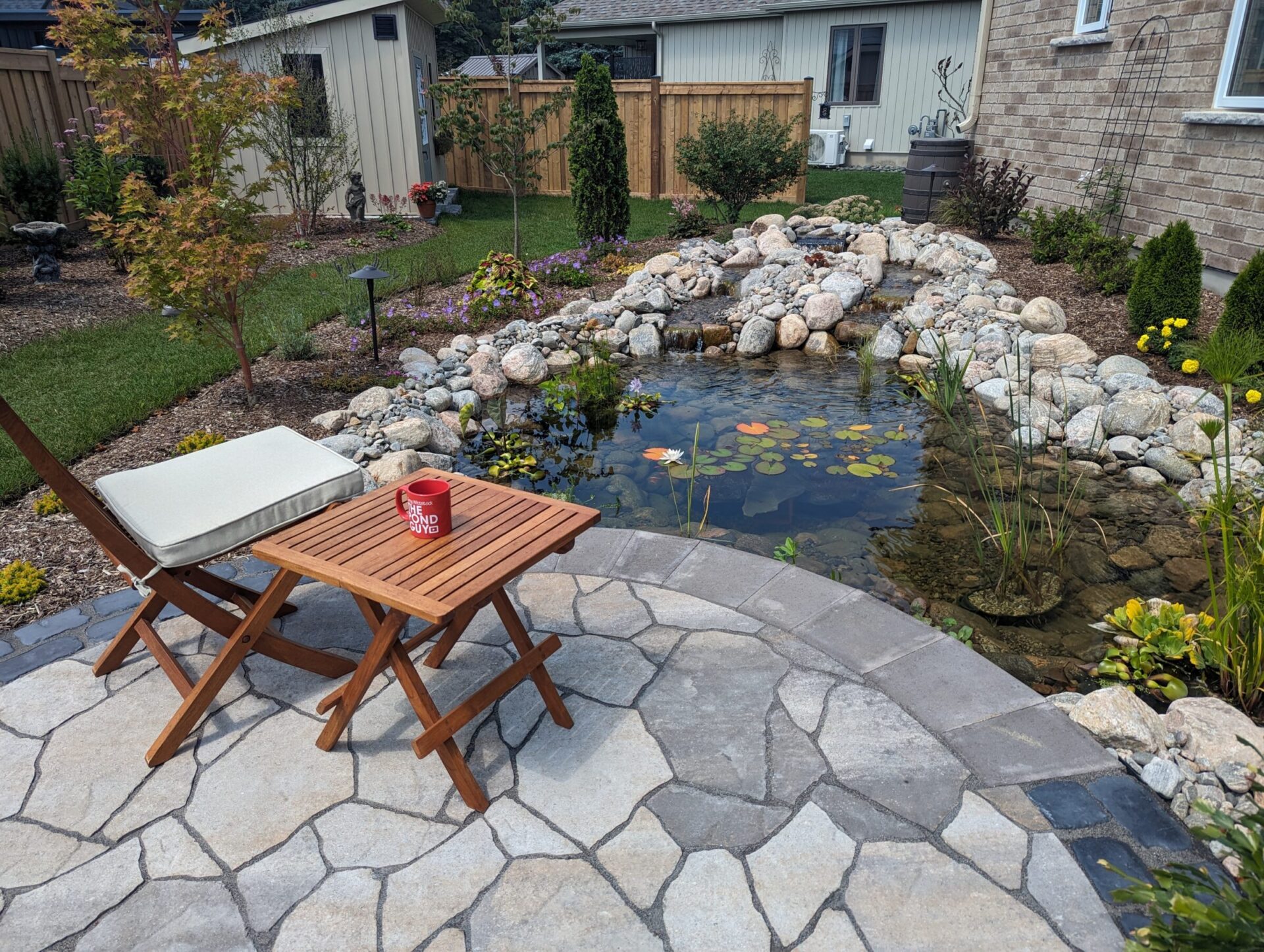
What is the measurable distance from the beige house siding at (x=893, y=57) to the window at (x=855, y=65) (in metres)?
0.12

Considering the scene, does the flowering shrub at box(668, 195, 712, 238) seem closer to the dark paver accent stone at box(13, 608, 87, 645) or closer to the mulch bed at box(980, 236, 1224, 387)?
the mulch bed at box(980, 236, 1224, 387)

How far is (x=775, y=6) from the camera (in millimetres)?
16156

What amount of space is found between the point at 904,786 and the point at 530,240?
30.1 feet

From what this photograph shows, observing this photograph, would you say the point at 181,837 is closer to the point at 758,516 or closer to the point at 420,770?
the point at 420,770

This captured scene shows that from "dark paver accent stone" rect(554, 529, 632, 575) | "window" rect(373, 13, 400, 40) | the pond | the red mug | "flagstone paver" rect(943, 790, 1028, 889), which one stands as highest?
"window" rect(373, 13, 400, 40)

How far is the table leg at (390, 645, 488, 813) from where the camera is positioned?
89.2 inches

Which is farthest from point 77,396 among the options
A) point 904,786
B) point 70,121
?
point 70,121

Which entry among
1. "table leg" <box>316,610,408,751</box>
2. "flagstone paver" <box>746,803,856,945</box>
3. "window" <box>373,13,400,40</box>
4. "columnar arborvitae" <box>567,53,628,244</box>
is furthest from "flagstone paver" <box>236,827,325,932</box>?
"window" <box>373,13,400,40</box>

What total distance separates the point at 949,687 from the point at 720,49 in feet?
57.9

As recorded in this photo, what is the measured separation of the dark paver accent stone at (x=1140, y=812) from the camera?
6.97 feet

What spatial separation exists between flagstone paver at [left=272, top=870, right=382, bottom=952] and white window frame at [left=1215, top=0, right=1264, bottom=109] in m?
8.03

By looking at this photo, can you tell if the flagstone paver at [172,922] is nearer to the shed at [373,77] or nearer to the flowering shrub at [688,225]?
the flowering shrub at [688,225]

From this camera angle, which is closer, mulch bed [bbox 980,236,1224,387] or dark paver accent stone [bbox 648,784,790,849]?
dark paver accent stone [bbox 648,784,790,849]

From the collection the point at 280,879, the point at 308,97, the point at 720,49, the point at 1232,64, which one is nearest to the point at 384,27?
the point at 308,97
